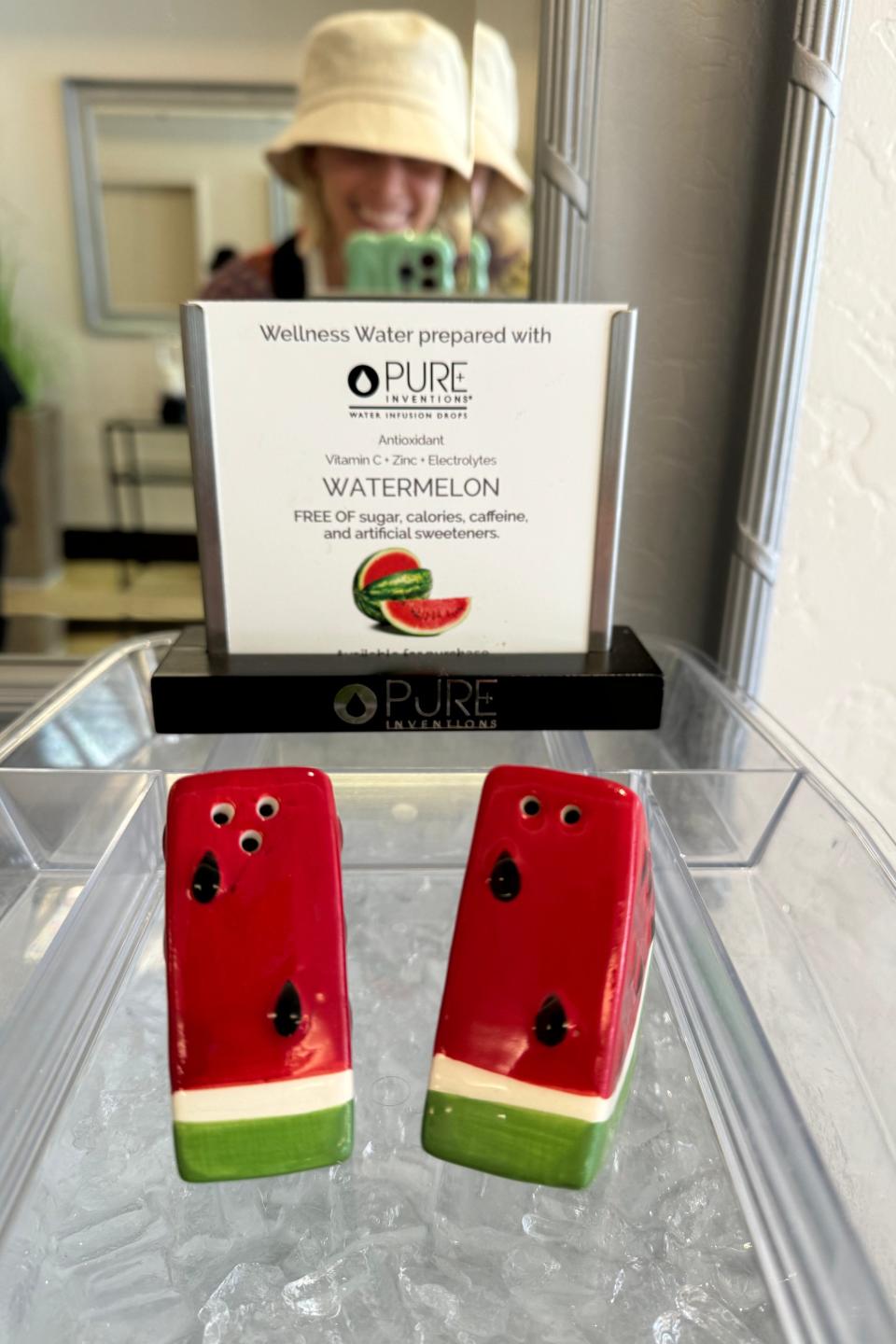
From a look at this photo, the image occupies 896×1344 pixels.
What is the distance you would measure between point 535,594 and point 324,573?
13 cm

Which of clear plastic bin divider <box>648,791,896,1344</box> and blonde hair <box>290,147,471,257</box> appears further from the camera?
blonde hair <box>290,147,471,257</box>

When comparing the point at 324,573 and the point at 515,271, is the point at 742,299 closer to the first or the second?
the point at 515,271

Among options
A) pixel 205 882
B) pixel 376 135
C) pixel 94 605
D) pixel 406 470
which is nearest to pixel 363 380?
pixel 406 470

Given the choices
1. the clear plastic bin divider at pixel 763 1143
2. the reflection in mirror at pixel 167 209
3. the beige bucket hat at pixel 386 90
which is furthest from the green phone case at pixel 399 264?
the clear plastic bin divider at pixel 763 1143

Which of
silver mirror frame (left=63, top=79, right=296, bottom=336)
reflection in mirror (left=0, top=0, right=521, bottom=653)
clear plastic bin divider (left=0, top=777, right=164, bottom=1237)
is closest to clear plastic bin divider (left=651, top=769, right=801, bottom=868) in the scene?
clear plastic bin divider (left=0, top=777, right=164, bottom=1237)

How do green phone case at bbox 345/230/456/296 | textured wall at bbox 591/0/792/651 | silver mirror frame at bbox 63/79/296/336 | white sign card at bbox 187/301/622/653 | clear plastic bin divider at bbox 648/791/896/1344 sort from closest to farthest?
clear plastic bin divider at bbox 648/791/896/1344
white sign card at bbox 187/301/622/653
textured wall at bbox 591/0/792/651
green phone case at bbox 345/230/456/296
silver mirror frame at bbox 63/79/296/336

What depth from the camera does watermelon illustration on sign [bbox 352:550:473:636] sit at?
536 mm

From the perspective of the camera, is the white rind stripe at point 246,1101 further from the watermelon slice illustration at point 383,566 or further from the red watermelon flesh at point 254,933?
the watermelon slice illustration at point 383,566

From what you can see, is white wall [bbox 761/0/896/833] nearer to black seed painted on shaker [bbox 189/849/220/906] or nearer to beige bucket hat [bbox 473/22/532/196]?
beige bucket hat [bbox 473/22/532/196]

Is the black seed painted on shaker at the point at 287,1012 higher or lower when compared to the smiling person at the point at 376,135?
lower

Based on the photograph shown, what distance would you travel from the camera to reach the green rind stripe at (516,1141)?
0.36 m

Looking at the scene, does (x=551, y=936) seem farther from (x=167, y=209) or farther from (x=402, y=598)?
(x=167, y=209)

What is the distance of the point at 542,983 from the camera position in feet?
1.24

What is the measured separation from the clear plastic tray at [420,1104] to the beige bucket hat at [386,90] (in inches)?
24.6
